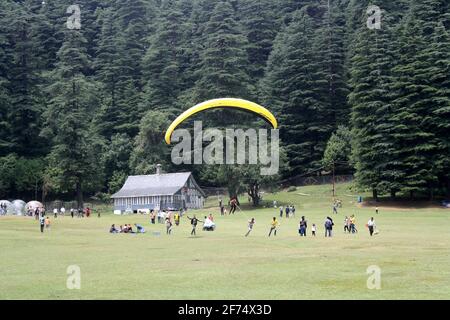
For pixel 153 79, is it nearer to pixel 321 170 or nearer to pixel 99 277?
pixel 321 170

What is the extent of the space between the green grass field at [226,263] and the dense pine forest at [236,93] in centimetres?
2192

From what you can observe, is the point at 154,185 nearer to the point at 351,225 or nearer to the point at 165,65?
the point at 165,65

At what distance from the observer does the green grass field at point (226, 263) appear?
1791 centimetres

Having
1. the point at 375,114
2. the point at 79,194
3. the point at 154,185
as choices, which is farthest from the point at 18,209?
the point at 375,114

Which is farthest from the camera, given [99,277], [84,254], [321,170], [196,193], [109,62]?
[109,62]

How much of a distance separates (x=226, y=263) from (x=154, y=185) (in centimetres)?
5203

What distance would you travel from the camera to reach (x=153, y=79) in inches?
3858

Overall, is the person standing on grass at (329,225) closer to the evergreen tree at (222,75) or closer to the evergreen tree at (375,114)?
the evergreen tree at (375,114)

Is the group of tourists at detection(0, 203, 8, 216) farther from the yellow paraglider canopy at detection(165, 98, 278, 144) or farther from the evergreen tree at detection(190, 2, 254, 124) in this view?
the yellow paraglider canopy at detection(165, 98, 278, 144)

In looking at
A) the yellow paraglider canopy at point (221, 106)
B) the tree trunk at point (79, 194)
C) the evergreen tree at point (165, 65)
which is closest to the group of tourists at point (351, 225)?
the yellow paraglider canopy at point (221, 106)

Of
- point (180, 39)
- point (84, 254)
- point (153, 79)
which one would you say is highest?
point (180, 39)

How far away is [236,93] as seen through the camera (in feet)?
278
